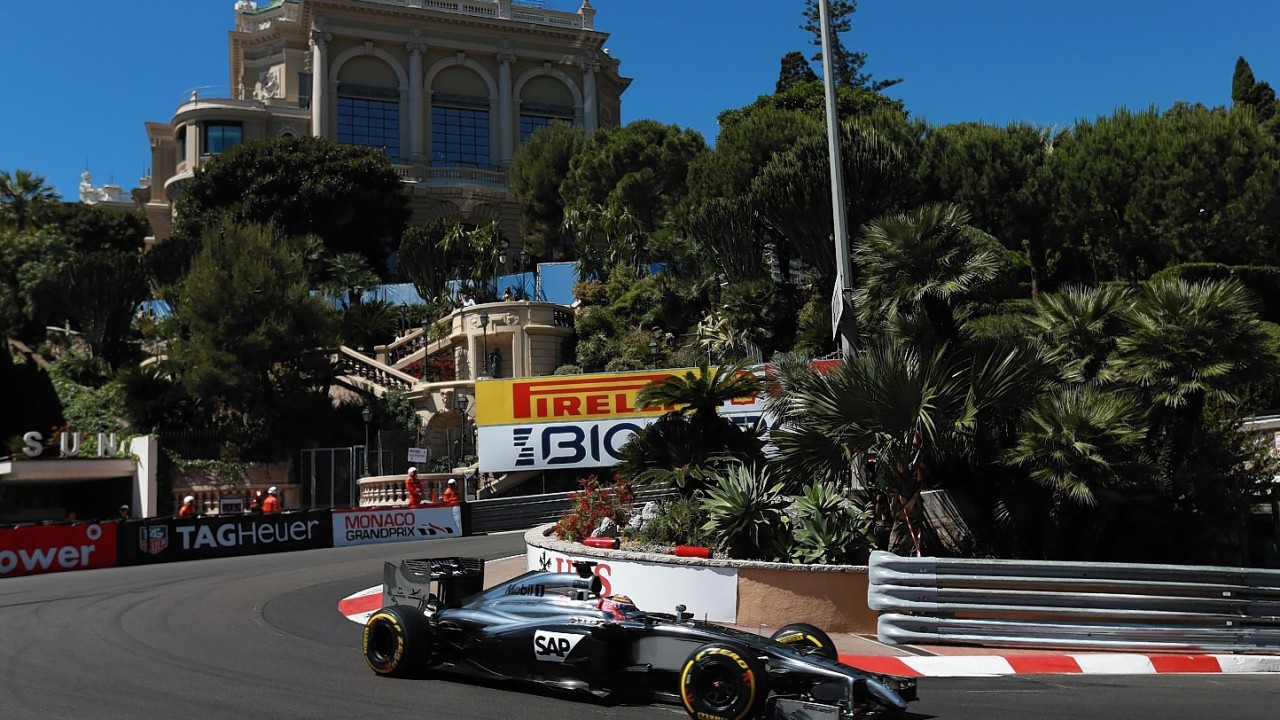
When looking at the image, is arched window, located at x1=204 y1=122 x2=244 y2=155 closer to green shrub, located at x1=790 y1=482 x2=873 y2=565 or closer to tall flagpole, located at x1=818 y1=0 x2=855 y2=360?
tall flagpole, located at x1=818 y1=0 x2=855 y2=360

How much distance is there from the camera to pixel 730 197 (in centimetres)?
4353

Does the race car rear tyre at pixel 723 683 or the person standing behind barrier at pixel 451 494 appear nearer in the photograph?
the race car rear tyre at pixel 723 683

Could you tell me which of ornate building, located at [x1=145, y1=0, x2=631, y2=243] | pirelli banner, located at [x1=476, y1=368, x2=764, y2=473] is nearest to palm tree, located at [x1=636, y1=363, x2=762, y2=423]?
pirelli banner, located at [x1=476, y1=368, x2=764, y2=473]

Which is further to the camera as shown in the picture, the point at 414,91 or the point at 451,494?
the point at 414,91

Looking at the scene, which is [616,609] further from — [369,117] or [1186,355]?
[369,117]

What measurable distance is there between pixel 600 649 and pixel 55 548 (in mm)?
17707

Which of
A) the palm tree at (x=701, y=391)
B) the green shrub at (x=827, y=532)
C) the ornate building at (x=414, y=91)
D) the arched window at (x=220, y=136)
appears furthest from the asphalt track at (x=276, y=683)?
the arched window at (x=220, y=136)

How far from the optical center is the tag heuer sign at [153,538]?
78.9ft

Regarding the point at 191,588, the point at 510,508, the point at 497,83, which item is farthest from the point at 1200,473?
the point at 497,83

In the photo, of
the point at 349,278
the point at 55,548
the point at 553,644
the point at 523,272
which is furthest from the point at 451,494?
the point at 523,272

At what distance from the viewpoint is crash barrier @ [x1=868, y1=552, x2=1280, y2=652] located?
38.5 feet

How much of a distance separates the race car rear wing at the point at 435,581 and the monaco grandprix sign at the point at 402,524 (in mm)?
16475

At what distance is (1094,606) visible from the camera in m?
11.8

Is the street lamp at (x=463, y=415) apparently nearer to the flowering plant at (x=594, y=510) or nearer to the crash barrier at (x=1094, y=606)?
the flowering plant at (x=594, y=510)
